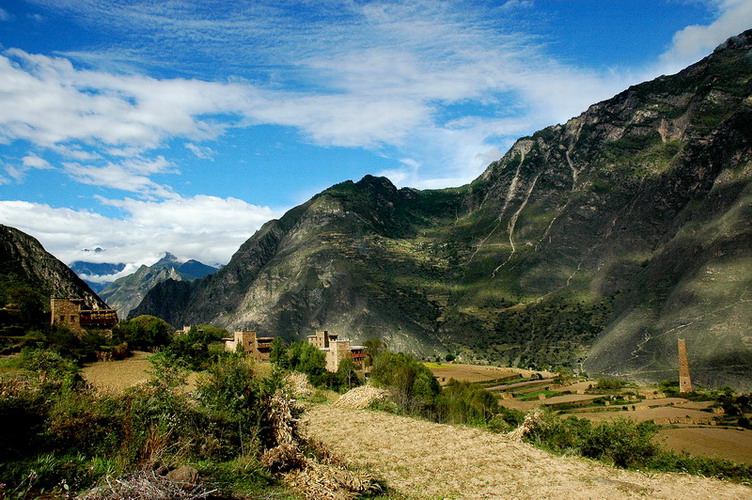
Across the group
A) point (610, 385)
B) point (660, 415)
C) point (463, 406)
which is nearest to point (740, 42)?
point (610, 385)

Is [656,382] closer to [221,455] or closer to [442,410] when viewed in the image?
[442,410]

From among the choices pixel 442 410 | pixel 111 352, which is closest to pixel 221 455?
pixel 111 352

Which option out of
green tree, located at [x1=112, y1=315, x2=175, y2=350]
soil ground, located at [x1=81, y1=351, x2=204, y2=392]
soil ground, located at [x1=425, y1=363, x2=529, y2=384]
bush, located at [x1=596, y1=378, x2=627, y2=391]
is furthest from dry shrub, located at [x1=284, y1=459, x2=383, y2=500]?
bush, located at [x1=596, y1=378, x2=627, y2=391]

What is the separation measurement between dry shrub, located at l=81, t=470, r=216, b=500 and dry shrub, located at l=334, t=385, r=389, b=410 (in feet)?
55.6

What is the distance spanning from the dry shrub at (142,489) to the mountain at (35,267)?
73.8 m

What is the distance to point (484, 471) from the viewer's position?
42.8ft

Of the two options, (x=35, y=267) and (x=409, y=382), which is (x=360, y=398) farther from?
(x=35, y=267)

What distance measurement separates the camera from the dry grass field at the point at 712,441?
1597 inches

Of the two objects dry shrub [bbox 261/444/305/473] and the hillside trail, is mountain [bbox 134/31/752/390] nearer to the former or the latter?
the hillside trail

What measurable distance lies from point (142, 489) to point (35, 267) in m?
84.6

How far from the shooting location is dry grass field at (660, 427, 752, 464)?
40.6 meters

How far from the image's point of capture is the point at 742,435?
154 feet

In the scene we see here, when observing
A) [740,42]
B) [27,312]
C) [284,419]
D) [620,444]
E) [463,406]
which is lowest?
[463,406]

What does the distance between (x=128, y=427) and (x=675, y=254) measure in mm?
132398
